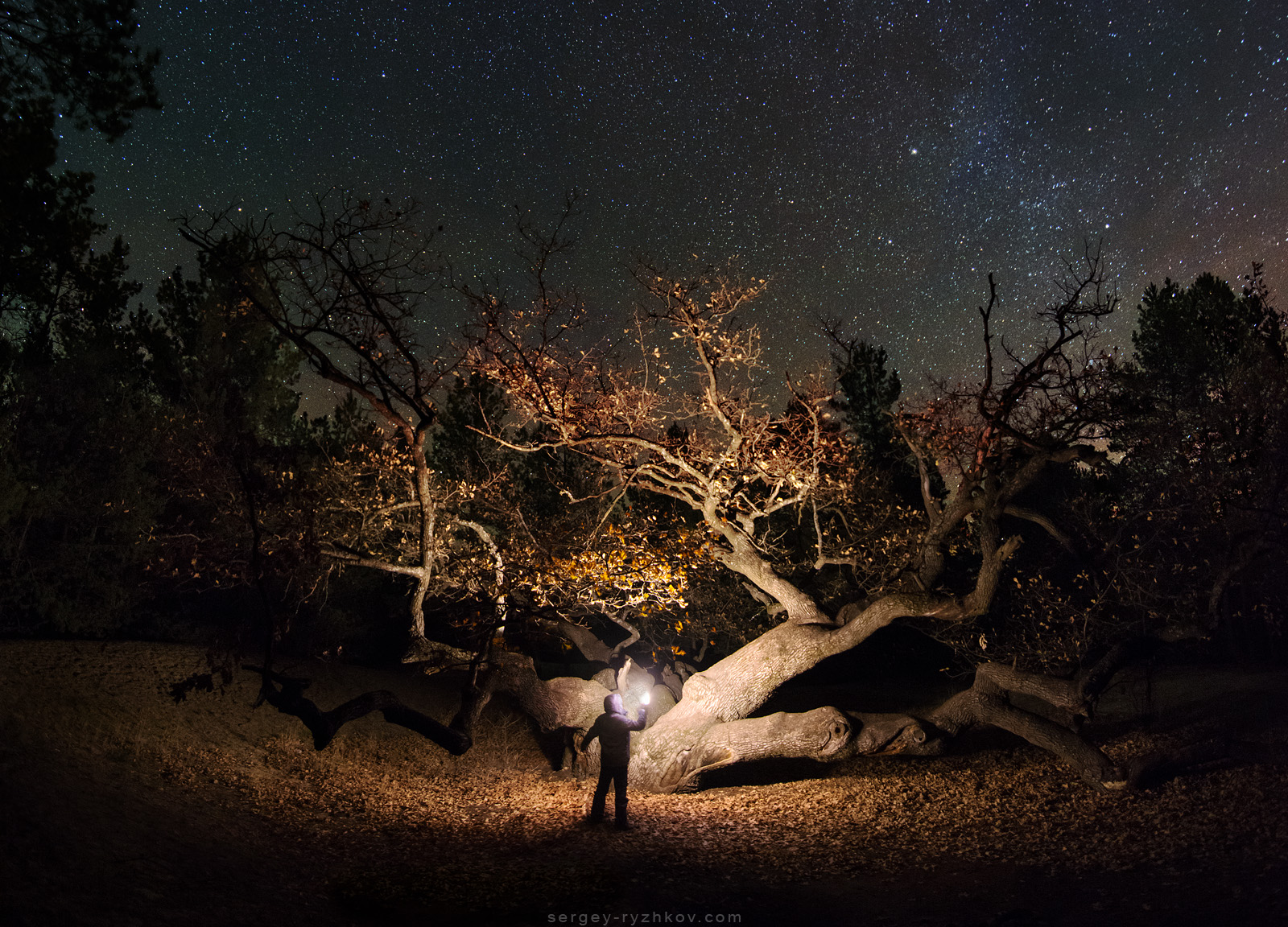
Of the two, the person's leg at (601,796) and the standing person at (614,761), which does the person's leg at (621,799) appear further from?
the person's leg at (601,796)

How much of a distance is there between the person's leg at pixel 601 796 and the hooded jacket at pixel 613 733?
0.34 feet

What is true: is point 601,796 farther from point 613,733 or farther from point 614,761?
Result: point 613,733

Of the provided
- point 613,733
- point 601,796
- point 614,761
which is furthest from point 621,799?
point 613,733

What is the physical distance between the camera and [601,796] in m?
9.05

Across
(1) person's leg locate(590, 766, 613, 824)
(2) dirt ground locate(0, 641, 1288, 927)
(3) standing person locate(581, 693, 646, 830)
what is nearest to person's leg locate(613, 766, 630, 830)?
(3) standing person locate(581, 693, 646, 830)

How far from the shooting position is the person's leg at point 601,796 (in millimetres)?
8961

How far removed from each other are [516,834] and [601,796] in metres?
1.15

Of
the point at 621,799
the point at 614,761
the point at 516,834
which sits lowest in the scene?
the point at 516,834

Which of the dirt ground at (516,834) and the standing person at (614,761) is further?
the standing person at (614,761)

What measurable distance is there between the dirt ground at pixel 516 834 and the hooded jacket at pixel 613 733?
A: 89 centimetres

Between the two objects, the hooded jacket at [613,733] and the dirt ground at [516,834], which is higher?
the hooded jacket at [613,733]

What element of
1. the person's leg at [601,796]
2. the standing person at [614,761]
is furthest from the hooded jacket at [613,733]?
the person's leg at [601,796]

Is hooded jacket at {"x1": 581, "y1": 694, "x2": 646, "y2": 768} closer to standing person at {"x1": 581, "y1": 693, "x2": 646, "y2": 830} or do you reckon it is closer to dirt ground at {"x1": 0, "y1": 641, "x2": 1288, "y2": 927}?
standing person at {"x1": 581, "y1": 693, "x2": 646, "y2": 830}

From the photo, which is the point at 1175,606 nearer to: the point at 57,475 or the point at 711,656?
the point at 711,656
